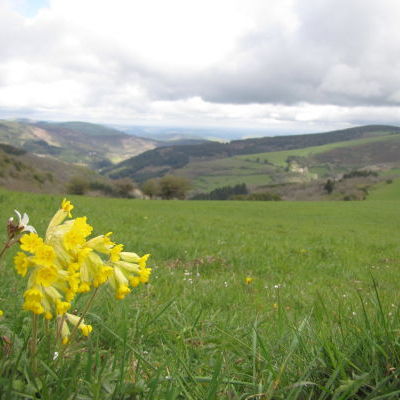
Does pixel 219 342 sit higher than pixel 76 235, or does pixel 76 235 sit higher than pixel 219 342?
pixel 76 235

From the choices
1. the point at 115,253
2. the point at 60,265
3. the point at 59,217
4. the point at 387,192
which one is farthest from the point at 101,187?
the point at 60,265

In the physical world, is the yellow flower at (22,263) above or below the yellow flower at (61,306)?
above

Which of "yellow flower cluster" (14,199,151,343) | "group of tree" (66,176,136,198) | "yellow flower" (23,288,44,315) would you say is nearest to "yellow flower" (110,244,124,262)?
"yellow flower cluster" (14,199,151,343)

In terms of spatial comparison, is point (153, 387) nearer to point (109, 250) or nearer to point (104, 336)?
point (109, 250)

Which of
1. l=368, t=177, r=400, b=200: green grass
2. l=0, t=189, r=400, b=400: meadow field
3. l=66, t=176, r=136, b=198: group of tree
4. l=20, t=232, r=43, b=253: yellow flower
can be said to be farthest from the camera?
l=66, t=176, r=136, b=198: group of tree

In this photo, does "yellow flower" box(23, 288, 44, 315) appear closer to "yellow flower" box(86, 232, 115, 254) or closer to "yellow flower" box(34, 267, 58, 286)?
"yellow flower" box(34, 267, 58, 286)

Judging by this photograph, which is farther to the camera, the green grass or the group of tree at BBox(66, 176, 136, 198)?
the group of tree at BBox(66, 176, 136, 198)

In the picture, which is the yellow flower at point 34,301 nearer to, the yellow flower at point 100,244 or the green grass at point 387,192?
the yellow flower at point 100,244

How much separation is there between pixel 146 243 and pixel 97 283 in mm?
9346

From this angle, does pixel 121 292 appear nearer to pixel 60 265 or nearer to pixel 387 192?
pixel 60 265

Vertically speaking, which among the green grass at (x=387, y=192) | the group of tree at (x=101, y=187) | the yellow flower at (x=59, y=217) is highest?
the yellow flower at (x=59, y=217)

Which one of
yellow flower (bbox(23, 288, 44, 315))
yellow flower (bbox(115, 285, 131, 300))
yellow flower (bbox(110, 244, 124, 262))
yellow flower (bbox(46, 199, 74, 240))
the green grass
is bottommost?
the green grass

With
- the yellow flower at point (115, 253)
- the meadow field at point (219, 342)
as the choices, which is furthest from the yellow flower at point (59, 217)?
the meadow field at point (219, 342)

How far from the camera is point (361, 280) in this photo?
9211 mm
